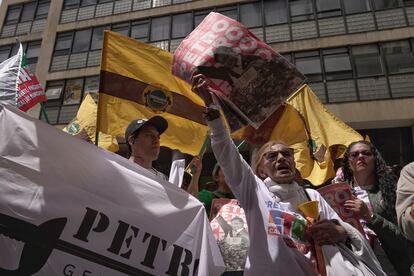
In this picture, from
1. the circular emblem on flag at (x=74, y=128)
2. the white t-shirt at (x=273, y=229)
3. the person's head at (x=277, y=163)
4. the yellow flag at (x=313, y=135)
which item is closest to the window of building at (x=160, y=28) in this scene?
the circular emblem on flag at (x=74, y=128)

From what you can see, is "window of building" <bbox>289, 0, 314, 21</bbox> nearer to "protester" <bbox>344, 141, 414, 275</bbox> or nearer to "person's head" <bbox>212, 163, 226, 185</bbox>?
"protester" <bbox>344, 141, 414, 275</bbox>

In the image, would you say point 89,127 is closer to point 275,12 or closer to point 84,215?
point 84,215

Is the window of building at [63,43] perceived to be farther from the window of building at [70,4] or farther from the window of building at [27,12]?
the window of building at [27,12]

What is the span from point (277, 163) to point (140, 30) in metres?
13.7

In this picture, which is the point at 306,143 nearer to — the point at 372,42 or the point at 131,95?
the point at 131,95

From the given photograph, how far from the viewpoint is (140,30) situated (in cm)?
1471

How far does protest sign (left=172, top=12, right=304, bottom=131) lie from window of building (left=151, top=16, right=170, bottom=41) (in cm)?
1211

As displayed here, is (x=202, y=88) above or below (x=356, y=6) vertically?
below

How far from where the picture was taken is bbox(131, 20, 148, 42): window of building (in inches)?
574

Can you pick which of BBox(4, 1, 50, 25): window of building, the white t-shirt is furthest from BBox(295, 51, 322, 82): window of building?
BBox(4, 1, 50, 25): window of building

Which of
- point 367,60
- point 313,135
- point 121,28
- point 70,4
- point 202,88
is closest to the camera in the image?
point 202,88

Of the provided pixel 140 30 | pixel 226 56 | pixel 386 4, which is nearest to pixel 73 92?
pixel 140 30

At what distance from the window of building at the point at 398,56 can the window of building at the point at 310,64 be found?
221 centimetres

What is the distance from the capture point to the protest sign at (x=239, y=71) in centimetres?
239
